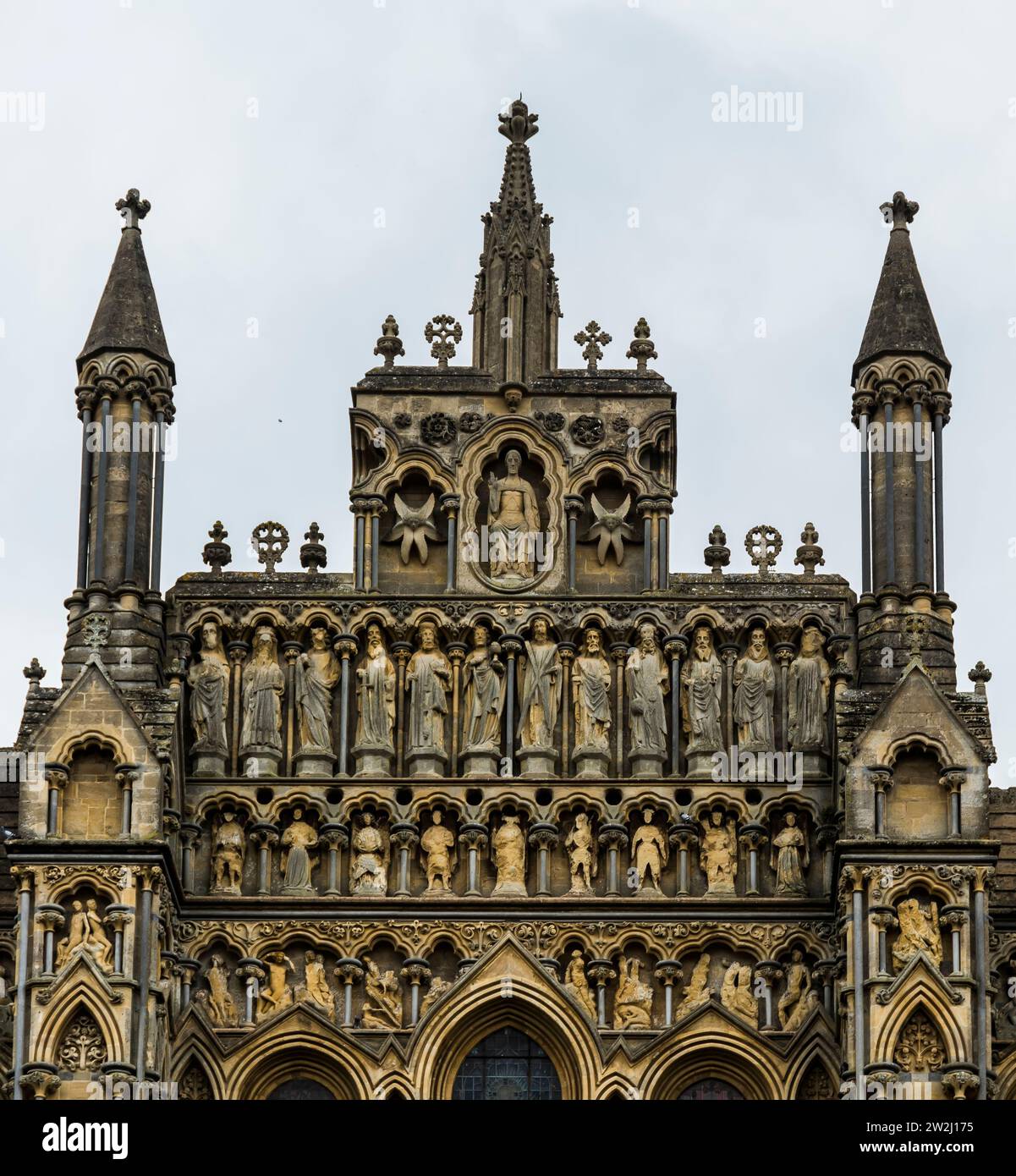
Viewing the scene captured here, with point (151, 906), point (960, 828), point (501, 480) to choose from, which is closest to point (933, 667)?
point (960, 828)

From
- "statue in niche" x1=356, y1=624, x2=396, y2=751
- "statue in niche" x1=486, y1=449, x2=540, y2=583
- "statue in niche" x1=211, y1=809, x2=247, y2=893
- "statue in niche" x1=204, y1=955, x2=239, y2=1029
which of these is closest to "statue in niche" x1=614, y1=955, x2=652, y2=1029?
"statue in niche" x1=356, y1=624, x2=396, y2=751

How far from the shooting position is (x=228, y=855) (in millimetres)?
43344

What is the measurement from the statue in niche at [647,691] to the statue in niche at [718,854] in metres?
0.90

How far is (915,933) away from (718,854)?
2483 millimetres

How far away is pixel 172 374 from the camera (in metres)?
45.0

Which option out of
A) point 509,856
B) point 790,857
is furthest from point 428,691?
point 790,857

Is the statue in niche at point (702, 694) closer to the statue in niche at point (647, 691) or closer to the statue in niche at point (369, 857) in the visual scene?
the statue in niche at point (647, 691)

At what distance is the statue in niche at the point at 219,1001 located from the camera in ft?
141

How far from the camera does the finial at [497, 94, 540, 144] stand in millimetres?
47125

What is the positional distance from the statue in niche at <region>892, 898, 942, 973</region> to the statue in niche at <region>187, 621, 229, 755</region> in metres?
6.79

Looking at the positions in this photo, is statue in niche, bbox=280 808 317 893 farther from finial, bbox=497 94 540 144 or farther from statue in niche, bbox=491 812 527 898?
finial, bbox=497 94 540 144

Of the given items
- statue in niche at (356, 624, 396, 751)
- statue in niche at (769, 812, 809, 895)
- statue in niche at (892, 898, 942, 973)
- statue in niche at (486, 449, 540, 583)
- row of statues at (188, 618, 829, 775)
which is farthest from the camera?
statue in niche at (486, 449, 540, 583)
